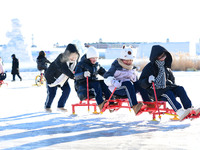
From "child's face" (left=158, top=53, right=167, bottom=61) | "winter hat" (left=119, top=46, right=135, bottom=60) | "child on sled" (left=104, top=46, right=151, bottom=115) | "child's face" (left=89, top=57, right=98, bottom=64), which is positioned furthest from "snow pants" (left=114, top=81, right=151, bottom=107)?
"child's face" (left=89, top=57, right=98, bottom=64)

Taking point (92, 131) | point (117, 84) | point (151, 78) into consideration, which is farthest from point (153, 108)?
point (92, 131)

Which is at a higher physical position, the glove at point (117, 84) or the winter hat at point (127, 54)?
the winter hat at point (127, 54)

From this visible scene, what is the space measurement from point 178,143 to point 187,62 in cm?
2040

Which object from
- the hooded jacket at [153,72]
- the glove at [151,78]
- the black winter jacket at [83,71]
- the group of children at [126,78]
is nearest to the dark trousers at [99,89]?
the group of children at [126,78]

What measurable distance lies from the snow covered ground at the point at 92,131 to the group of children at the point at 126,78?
1.07 ft

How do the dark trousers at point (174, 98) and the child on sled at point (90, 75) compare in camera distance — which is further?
the child on sled at point (90, 75)

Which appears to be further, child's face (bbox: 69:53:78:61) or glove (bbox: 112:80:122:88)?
child's face (bbox: 69:53:78:61)

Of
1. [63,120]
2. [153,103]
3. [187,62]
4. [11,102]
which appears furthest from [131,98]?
[187,62]

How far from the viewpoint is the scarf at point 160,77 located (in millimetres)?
5977

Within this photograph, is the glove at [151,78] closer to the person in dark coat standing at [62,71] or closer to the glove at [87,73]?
the glove at [87,73]

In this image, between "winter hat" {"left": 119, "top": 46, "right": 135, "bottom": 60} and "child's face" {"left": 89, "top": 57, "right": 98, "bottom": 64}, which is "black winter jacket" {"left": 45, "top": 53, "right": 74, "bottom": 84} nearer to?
"child's face" {"left": 89, "top": 57, "right": 98, "bottom": 64}

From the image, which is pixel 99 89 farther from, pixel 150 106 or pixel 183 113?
pixel 183 113

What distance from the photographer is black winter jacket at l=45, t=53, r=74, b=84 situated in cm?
728

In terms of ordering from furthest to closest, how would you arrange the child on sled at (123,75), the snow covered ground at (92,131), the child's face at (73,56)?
the child's face at (73,56) < the child on sled at (123,75) < the snow covered ground at (92,131)
